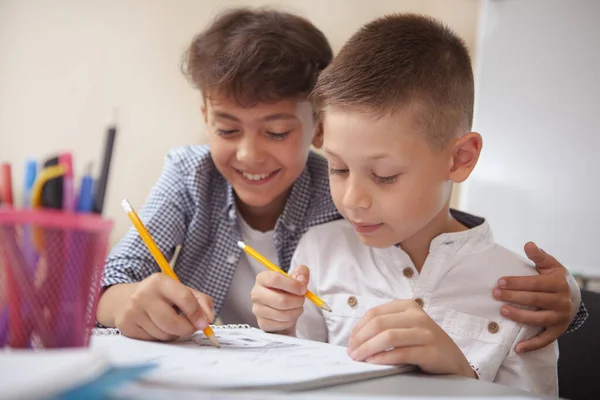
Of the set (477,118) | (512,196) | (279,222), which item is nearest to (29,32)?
(279,222)

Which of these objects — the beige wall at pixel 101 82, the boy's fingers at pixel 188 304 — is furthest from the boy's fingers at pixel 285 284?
the beige wall at pixel 101 82

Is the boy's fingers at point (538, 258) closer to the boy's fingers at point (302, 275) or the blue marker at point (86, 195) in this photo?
the boy's fingers at point (302, 275)

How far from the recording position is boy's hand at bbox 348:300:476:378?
56 cm

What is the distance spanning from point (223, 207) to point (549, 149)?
4.06 feet

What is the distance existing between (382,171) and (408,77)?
144 mm

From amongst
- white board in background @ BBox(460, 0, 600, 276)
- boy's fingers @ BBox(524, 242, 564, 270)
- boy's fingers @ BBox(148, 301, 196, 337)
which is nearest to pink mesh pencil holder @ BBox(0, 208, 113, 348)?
boy's fingers @ BBox(148, 301, 196, 337)

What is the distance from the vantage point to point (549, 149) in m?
1.94

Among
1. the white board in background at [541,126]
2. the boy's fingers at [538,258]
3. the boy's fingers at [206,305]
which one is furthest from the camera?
the white board in background at [541,126]

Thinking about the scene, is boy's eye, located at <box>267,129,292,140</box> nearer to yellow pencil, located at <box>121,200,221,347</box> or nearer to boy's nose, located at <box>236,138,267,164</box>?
boy's nose, located at <box>236,138,267,164</box>

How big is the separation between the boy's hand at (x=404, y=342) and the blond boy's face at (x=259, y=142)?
48 cm

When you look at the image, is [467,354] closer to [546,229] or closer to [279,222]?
[279,222]

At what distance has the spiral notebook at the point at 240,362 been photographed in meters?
0.43

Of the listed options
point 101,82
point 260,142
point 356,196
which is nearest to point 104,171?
point 356,196

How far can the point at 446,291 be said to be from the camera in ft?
2.86
